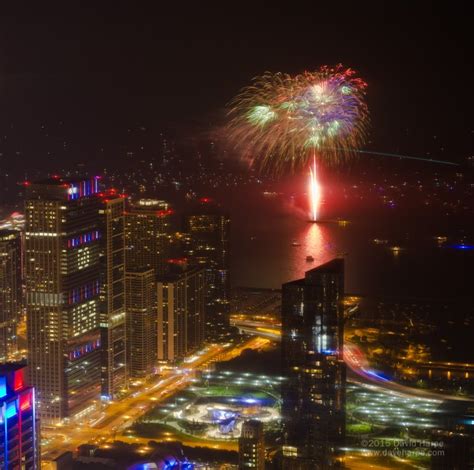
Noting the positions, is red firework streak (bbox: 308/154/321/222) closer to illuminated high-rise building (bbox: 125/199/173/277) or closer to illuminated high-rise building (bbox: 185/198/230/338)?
illuminated high-rise building (bbox: 185/198/230/338)

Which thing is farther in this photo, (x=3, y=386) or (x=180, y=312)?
(x=180, y=312)

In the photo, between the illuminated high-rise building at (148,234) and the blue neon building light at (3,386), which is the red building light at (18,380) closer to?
the blue neon building light at (3,386)

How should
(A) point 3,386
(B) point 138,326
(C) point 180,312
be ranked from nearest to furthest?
(A) point 3,386, (B) point 138,326, (C) point 180,312

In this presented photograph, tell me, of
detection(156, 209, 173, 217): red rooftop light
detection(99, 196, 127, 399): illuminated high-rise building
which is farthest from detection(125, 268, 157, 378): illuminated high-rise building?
detection(156, 209, 173, 217): red rooftop light

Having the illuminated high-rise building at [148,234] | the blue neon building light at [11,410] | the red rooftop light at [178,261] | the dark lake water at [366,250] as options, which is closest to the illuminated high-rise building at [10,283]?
the illuminated high-rise building at [148,234]

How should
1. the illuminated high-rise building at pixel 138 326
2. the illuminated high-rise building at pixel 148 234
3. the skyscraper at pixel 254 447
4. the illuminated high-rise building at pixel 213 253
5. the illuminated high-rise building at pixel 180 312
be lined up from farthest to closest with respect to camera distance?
the illuminated high-rise building at pixel 213 253, the illuminated high-rise building at pixel 148 234, the illuminated high-rise building at pixel 180 312, the illuminated high-rise building at pixel 138 326, the skyscraper at pixel 254 447

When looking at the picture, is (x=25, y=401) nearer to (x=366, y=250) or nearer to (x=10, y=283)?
(x=10, y=283)

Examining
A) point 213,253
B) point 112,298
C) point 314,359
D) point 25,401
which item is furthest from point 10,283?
point 25,401

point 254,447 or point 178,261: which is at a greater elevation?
point 178,261
